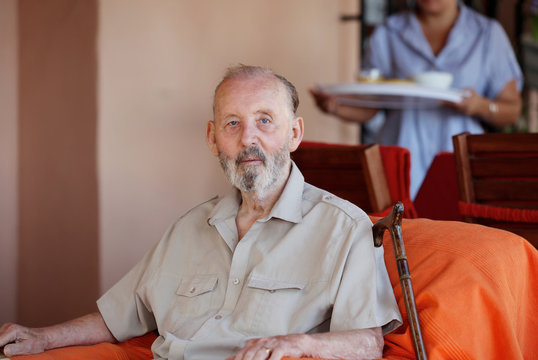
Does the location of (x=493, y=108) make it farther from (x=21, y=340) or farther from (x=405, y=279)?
(x=21, y=340)

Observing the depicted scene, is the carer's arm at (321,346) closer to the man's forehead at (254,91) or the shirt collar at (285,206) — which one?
the shirt collar at (285,206)

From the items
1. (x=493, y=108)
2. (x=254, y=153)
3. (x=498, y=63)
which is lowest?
(x=254, y=153)

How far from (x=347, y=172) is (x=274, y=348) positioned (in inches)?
47.7

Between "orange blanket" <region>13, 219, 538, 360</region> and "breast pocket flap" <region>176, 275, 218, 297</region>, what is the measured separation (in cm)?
25

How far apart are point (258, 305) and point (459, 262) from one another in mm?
477

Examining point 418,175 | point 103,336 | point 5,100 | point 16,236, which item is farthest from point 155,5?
point 103,336

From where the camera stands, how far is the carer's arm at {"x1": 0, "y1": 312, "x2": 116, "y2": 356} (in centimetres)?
180

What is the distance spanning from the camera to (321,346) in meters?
1.54

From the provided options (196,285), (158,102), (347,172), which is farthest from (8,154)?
(196,285)

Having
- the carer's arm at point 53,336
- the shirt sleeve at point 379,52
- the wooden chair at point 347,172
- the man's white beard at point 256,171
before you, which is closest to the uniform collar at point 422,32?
the shirt sleeve at point 379,52

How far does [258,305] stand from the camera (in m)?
1.71

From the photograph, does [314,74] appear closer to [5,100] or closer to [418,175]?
[418,175]

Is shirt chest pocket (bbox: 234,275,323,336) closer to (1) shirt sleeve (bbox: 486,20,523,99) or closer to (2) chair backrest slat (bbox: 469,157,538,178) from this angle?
(2) chair backrest slat (bbox: 469,157,538,178)

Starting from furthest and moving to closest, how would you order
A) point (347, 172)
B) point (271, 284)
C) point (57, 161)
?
1. point (57, 161)
2. point (347, 172)
3. point (271, 284)
